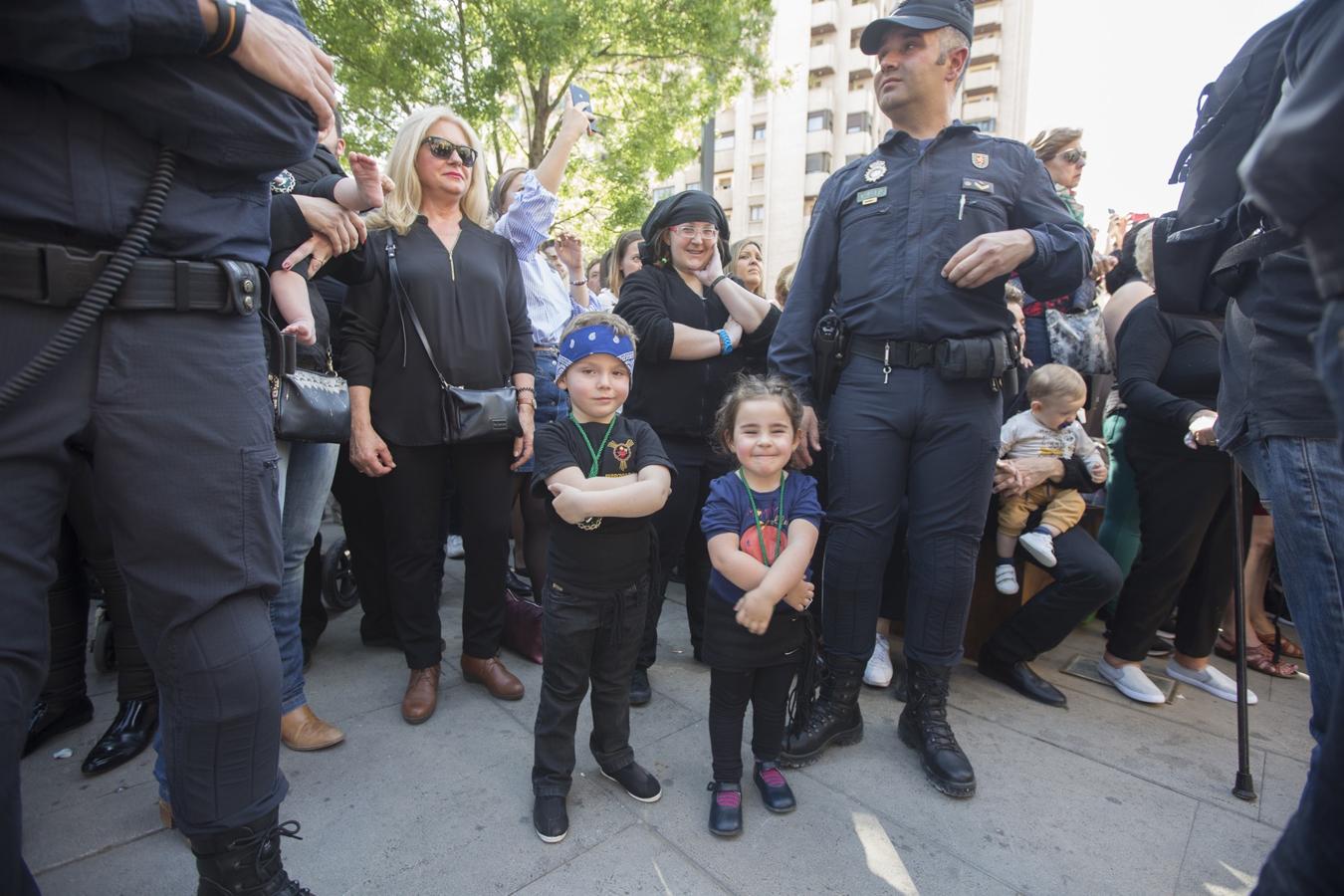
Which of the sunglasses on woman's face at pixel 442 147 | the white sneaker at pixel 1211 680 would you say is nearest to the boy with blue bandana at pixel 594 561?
the sunglasses on woman's face at pixel 442 147

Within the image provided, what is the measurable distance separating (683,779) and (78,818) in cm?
173

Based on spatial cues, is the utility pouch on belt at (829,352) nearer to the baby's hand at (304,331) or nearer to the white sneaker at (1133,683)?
the baby's hand at (304,331)

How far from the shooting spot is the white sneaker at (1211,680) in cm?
295

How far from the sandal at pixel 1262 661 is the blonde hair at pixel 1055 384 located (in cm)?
138

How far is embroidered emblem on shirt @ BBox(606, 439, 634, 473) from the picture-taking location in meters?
2.14

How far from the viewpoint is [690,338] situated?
2.81 meters

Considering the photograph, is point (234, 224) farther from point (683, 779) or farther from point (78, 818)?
point (683, 779)

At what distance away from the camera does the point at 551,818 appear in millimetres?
1883

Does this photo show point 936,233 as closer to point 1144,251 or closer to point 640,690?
point 1144,251

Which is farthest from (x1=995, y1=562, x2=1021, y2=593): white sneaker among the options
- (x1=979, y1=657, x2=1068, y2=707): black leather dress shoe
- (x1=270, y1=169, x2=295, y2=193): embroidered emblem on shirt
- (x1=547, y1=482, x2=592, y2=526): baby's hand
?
(x1=270, y1=169, x2=295, y2=193): embroidered emblem on shirt

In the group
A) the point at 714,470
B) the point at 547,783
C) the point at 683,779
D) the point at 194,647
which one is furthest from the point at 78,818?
the point at 714,470

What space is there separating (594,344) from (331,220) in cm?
82

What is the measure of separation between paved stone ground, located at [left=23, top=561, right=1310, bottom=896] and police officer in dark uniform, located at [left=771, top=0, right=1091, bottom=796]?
29 cm

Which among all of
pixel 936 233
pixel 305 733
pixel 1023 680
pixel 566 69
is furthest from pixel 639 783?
pixel 566 69
